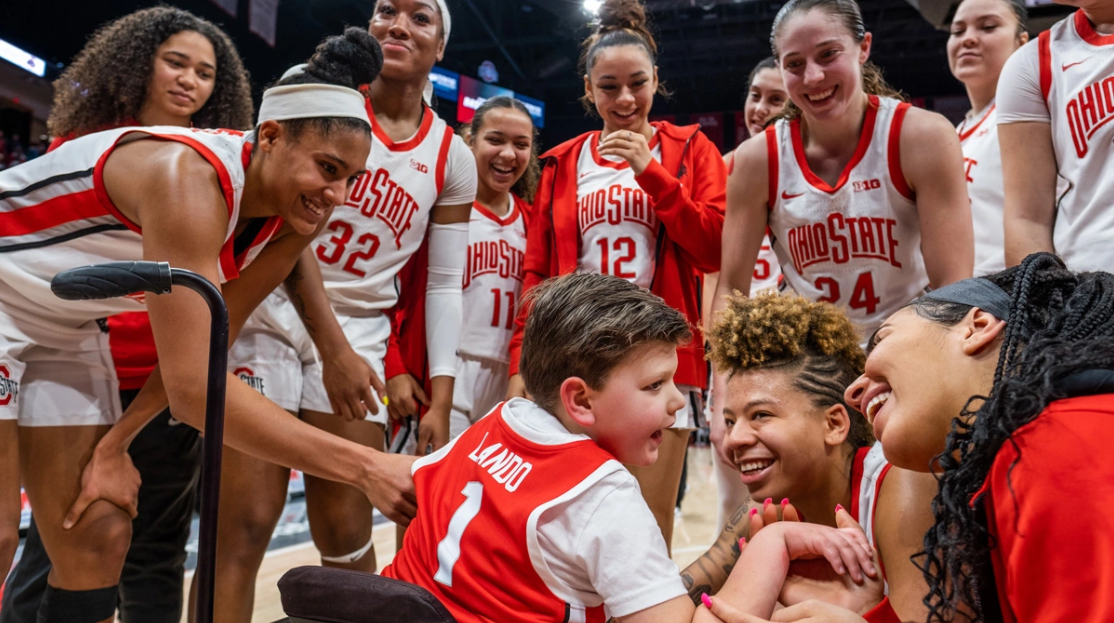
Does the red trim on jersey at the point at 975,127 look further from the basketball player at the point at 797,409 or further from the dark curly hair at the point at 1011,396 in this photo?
the dark curly hair at the point at 1011,396

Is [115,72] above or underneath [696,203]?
above

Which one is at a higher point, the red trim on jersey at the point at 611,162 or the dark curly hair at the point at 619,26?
the dark curly hair at the point at 619,26

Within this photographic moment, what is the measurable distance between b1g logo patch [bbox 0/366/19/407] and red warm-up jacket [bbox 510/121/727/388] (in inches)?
49.4

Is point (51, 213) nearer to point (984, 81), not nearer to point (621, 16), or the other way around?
point (621, 16)

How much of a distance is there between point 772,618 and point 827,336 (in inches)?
27.8

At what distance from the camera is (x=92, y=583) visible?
1865mm

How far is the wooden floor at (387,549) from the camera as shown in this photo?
3277 millimetres

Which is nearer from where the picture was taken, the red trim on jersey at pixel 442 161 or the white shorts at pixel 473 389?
the red trim on jersey at pixel 442 161

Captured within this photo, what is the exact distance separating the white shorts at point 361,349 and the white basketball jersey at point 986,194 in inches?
74.6

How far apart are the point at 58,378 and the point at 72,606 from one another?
1.69ft

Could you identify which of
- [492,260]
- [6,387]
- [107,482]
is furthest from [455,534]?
[492,260]

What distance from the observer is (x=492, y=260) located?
2.99m

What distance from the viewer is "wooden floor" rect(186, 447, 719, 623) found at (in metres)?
3.28

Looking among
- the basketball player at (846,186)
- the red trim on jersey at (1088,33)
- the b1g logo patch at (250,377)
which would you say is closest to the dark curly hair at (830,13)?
the basketball player at (846,186)
